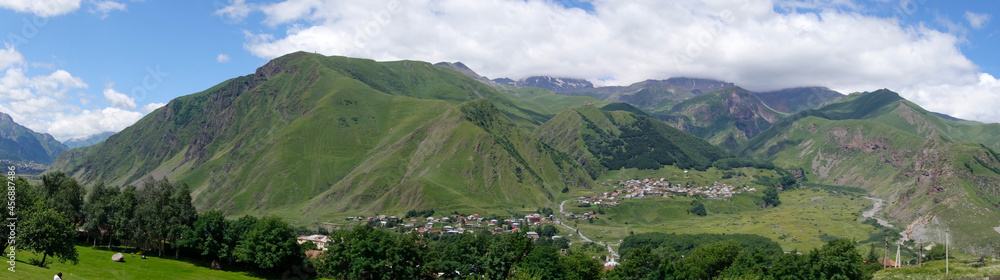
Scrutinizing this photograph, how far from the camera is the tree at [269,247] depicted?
92.4 meters

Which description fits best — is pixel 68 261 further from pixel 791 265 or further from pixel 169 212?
pixel 791 265

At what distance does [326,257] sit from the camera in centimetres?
9638

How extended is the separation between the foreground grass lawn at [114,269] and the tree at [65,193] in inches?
426

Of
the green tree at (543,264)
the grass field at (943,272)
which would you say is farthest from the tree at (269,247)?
the grass field at (943,272)

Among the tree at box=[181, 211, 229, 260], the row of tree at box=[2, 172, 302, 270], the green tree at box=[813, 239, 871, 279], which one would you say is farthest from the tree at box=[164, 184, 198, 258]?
the green tree at box=[813, 239, 871, 279]

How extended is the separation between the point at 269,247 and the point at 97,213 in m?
29.6

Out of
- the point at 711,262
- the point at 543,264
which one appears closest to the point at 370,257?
the point at 543,264

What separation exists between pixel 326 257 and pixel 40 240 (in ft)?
126

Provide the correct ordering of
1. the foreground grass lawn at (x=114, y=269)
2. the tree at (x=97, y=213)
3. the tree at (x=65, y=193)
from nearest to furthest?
1. the foreground grass lawn at (x=114, y=269)
2. the tree at (x=97, y=213)
3. the tree at (x=65, y=193)

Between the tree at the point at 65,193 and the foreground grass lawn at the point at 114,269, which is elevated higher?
the tree at the point at 65,193

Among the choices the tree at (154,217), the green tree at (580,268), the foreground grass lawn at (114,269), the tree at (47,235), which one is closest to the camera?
the foreground grass lawn at (114,269)

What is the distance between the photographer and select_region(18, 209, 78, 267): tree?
67000 mm

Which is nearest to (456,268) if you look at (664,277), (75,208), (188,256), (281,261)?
(281,261)

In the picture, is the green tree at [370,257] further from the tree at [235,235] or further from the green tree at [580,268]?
the green tree at [580,268]
